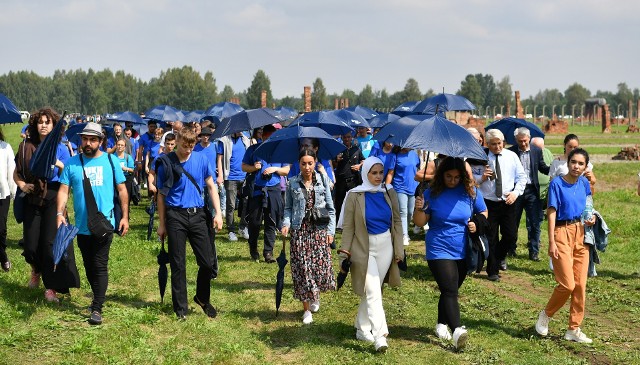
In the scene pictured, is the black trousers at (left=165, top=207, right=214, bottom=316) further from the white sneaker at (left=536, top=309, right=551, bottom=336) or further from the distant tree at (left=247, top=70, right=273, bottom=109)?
the distant tree at (left=247, top=70, right=273, bottom=109)

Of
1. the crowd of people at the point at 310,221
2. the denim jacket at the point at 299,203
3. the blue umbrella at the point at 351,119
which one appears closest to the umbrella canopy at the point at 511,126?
the crowd of people at the point at 310,221

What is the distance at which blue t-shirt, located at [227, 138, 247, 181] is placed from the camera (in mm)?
12016

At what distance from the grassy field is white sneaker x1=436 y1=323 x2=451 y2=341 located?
64 millimetres

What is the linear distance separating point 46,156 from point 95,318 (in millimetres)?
1729

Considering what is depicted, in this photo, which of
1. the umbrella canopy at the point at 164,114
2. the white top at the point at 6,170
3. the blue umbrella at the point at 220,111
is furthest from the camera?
the umbrella canopy at the point at 164,114

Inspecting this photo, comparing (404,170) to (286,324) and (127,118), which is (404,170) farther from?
(127,118)

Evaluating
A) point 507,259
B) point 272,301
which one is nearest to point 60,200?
point 272,301

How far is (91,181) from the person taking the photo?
6.95 metres

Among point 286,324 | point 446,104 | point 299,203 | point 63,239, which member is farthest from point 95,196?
point 446,104

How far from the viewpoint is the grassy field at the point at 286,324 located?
253 inches

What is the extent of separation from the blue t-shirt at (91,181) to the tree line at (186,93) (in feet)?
306

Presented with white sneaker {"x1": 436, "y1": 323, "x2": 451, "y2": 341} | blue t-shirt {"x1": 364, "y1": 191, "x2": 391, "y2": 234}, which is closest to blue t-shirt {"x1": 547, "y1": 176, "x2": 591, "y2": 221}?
white sneaker {"x1": 436, "y1": 323, "x2": 451, "y2": 341}

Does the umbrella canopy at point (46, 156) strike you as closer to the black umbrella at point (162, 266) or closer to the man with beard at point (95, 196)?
the man with beard at point (95, 196)

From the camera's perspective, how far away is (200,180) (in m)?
7.25
